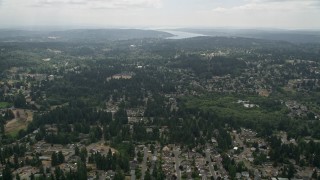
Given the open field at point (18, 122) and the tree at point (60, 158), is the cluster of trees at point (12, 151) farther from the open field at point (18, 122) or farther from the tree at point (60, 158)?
the open field at point (18, 122)

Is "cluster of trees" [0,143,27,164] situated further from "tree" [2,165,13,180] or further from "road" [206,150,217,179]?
"road" [206,150,217,179]

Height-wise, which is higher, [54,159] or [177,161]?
[54,159]

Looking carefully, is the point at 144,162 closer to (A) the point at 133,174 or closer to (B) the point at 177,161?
(A) the point at 133,174

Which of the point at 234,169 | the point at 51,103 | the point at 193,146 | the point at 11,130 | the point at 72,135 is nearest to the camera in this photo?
the point at 234,169

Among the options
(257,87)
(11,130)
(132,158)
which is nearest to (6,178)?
(132,158)

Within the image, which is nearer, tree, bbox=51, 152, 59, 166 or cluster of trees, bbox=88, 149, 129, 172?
cluster of trees, bbox=88, 149, 129, 172

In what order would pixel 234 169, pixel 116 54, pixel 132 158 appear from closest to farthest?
pixel 234 169, pixel 132 158, pixel 116 54

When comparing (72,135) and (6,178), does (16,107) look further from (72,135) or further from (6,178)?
(6,178)

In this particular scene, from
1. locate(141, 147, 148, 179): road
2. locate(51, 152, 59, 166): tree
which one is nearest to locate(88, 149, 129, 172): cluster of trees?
locate(141, 147, 148, 179): road

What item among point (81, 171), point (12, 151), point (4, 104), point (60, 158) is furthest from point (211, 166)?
point (4, 104)

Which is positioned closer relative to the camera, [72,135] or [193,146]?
[193,146]
